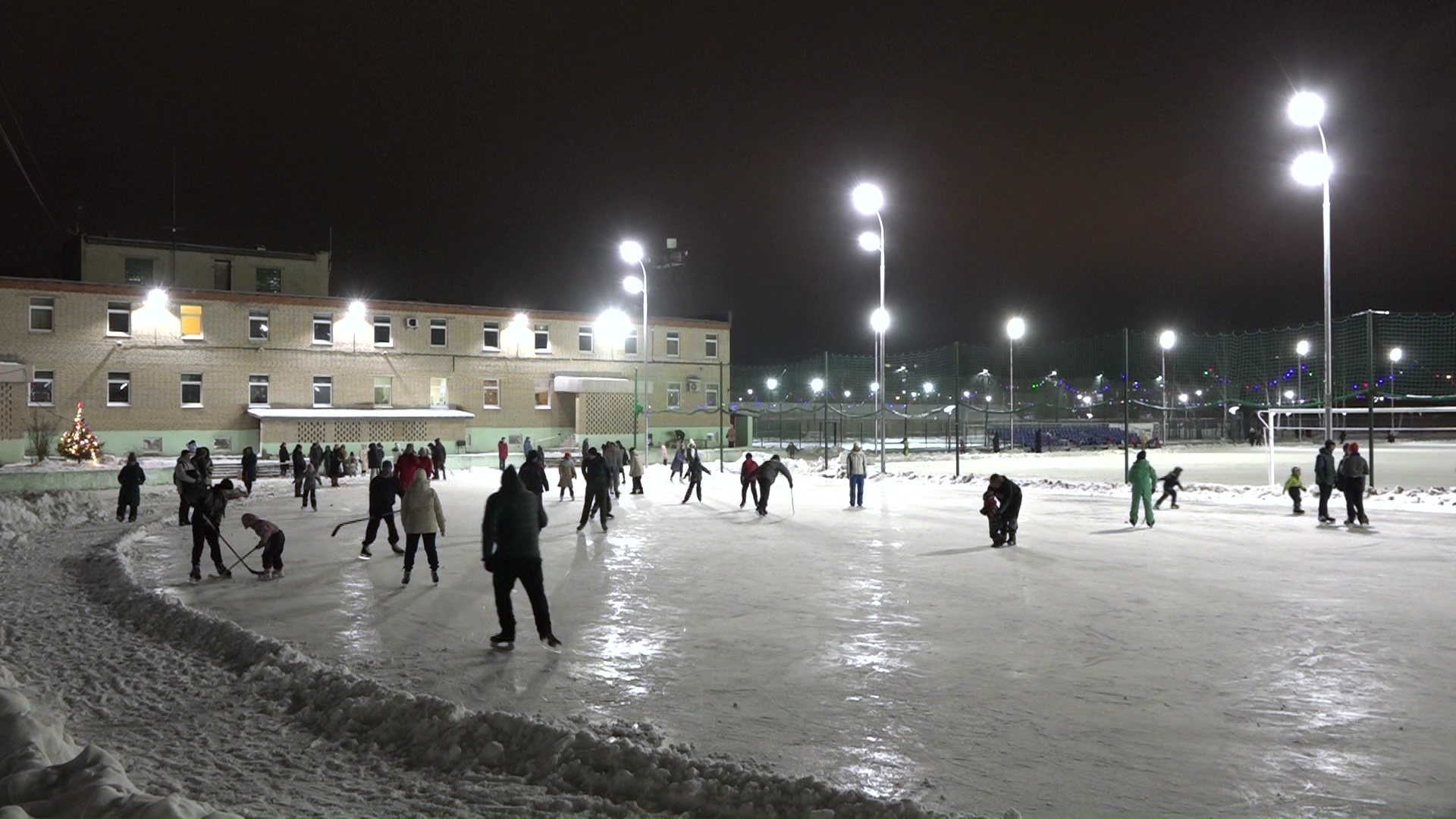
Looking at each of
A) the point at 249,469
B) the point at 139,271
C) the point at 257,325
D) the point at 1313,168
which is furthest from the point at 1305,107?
the point at 139,271

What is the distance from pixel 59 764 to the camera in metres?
4.64

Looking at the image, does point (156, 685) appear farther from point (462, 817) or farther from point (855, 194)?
point (855, 194)

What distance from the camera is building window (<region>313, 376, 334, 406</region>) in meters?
44.9

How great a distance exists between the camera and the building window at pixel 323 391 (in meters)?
44.9

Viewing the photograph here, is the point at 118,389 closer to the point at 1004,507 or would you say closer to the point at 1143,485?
the point at 1004,507

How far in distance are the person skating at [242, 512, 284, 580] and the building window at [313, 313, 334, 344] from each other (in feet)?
118

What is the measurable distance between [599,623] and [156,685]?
3569 millimetres

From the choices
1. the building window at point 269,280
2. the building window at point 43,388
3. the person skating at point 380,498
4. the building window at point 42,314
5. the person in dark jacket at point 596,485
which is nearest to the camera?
the person skating at point 380,498

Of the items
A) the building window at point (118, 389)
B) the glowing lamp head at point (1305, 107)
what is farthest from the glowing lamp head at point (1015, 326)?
the building window at point (118, 389)

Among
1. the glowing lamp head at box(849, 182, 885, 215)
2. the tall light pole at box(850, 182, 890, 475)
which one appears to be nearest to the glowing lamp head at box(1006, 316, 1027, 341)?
the tall light pole at box(850, 182, 890, 475)

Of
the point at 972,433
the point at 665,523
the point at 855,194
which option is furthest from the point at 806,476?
the point at 972,433

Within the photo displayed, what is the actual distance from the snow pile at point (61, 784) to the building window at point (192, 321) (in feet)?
138

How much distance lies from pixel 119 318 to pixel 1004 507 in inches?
1583

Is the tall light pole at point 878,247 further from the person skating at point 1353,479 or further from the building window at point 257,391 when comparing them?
the building window at point 257,391
